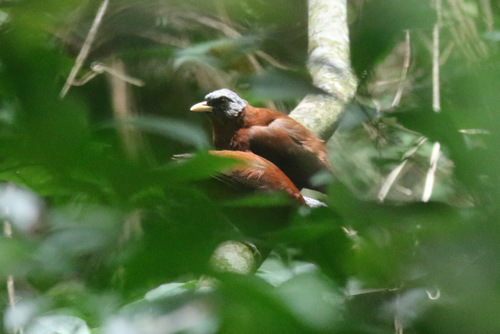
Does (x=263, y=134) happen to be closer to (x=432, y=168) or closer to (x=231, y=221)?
(x=432, y=168)

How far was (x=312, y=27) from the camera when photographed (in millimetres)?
2477

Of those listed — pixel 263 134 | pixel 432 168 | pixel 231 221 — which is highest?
pixel 231 221

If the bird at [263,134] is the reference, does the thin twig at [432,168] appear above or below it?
above

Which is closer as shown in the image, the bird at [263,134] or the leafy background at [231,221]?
the leafy background at [231,221]

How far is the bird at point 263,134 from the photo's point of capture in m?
2.21

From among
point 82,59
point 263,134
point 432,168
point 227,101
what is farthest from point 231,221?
point 227,101

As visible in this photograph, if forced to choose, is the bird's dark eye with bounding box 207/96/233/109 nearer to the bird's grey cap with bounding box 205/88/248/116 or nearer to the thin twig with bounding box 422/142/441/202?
the bird's grey cap with bounding box 205/88/248/116

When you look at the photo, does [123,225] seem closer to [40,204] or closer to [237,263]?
[40,204]

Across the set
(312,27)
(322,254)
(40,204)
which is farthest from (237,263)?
(312,27)

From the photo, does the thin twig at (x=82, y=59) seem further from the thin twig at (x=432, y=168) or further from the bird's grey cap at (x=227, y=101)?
the bird's grey cap at (x=227, y=101)

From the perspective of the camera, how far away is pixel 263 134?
2.52m

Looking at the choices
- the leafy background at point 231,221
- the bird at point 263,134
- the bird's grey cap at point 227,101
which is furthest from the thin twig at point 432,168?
the bird's grey cap at point 227,101

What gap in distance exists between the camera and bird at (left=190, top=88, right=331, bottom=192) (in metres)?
2.21

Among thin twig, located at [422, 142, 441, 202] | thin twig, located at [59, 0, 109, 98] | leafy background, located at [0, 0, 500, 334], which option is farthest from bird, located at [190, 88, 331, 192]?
leafy background, located at [0, 0, 500, 334]
